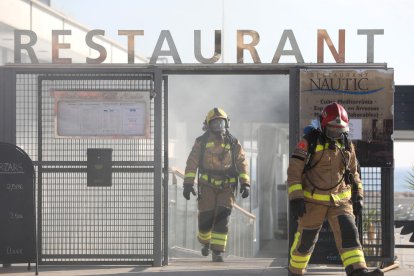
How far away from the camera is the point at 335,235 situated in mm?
9828

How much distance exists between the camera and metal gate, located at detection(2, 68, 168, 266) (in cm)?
1179

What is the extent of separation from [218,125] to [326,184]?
3.34 metres

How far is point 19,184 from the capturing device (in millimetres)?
10992

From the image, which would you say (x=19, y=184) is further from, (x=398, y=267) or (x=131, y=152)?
(x=398, y=267)

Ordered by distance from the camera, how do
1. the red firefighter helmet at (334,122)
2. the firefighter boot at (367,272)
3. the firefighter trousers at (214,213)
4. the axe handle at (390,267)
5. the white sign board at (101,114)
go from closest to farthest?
the firefighter boot at (367,272) < the red firefighter helmet at (334,122) < the axe handle at (390,267) < the white sign board at (101,114) < the firefighter trousers at (214,213)

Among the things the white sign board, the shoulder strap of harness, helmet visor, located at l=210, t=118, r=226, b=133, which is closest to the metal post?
the white sign board

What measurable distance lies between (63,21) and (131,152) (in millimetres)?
18463

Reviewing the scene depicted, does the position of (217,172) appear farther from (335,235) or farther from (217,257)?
(335,235)

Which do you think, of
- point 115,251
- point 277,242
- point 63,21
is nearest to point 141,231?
point 115,251

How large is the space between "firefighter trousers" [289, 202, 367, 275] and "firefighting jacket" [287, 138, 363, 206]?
90 millimetres

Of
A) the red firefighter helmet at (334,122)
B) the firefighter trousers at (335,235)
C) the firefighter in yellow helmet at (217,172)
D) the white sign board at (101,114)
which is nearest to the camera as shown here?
the firefighter trousers at (335,235)

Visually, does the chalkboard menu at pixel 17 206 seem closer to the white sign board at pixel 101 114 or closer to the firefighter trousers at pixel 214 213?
the white sign board at pixel 101 114

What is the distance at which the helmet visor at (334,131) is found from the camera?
9.75 metres

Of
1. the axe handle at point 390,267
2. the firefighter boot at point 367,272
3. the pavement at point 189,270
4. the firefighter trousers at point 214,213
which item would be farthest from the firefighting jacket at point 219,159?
the firefighter boot at point 367,272
